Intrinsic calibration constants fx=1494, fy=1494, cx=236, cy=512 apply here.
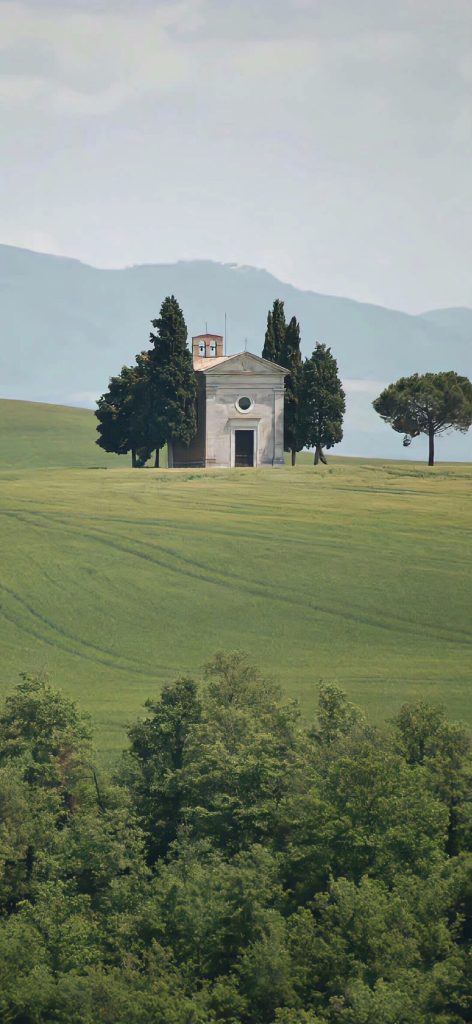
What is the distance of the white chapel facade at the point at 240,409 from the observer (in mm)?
112125

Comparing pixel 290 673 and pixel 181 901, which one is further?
pixel 290 673

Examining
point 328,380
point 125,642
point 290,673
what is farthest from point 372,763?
point 328,380

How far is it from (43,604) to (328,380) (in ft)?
153

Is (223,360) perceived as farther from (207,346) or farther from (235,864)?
(235,864)

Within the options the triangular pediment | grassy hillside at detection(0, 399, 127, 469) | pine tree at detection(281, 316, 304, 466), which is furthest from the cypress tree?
grassy hillside at detection(0, 399, 127, 469)

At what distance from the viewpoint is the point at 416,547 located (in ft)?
265

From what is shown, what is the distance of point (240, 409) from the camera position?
112 m

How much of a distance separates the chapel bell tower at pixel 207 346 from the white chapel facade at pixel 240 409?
1230 centimetres

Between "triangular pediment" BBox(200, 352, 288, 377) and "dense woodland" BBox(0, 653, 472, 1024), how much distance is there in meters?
61.4

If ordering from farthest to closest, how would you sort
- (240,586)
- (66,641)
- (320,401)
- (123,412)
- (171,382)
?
(123,412)
(320,401)
(171,382)
(240,586)
(66,641)

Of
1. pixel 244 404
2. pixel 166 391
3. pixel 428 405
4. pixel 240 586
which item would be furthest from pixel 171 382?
pixel 240 586

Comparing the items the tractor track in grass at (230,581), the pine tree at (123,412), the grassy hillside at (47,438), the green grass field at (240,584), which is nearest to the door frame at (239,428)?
the pine tree at (123,412)

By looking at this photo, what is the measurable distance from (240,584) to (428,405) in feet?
129

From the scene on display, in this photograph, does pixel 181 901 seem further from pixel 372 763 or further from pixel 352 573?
pixel 352 573
